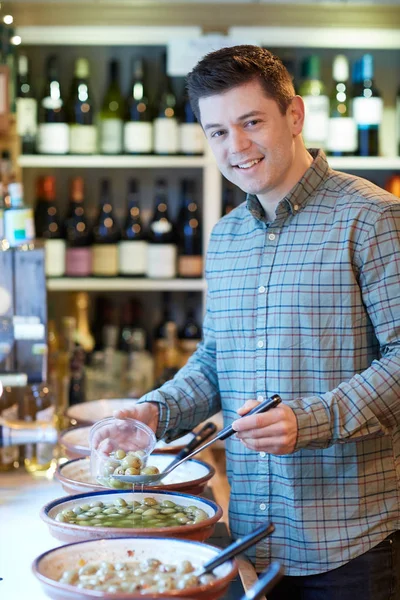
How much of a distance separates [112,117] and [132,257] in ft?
1.83

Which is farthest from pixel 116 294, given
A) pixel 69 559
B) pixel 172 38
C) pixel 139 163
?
pixel 69 559

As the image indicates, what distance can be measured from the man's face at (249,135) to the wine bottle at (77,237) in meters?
1.46

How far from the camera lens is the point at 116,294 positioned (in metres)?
3.14

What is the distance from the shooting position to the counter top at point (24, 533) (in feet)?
3.98

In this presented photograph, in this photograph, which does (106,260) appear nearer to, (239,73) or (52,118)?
(52,118)

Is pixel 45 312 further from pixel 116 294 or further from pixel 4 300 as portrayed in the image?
pixel 116 294

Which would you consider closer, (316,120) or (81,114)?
(316,120)

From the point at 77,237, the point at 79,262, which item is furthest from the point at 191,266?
the point at 77,237

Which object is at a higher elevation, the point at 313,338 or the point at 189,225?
the point at 189,225

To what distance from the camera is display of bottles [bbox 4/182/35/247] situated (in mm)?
2077

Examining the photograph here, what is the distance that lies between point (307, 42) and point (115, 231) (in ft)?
3.00

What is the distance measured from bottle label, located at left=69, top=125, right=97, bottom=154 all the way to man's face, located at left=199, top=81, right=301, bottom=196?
144 centimetres

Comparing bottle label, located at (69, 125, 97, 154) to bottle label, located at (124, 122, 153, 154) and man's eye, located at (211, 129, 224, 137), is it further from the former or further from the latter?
man's eye, located at (211, 129, 224, 137)

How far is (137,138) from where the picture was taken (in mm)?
2785
